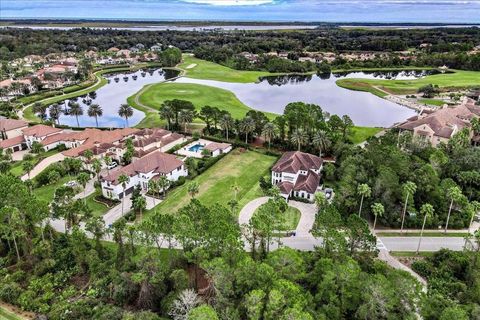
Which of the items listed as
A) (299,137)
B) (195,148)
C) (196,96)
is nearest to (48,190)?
(195,148)

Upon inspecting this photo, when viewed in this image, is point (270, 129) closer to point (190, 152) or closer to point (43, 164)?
point (190, 152)

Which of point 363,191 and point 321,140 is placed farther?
point 321,140

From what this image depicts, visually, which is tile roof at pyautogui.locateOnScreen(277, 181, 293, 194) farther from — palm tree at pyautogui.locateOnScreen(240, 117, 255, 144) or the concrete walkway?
the concrete walkway

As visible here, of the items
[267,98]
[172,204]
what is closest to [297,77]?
[267,98]

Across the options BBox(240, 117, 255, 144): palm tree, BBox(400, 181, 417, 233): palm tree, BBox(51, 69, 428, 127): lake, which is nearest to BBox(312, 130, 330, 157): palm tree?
BBox(240, 117, 255, 144): palm tree

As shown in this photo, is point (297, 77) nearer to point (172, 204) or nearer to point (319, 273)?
point (172, 204)

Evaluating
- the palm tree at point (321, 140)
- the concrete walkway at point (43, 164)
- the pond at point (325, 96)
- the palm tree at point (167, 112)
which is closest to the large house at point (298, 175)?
the palm tree at point (321, 140)
